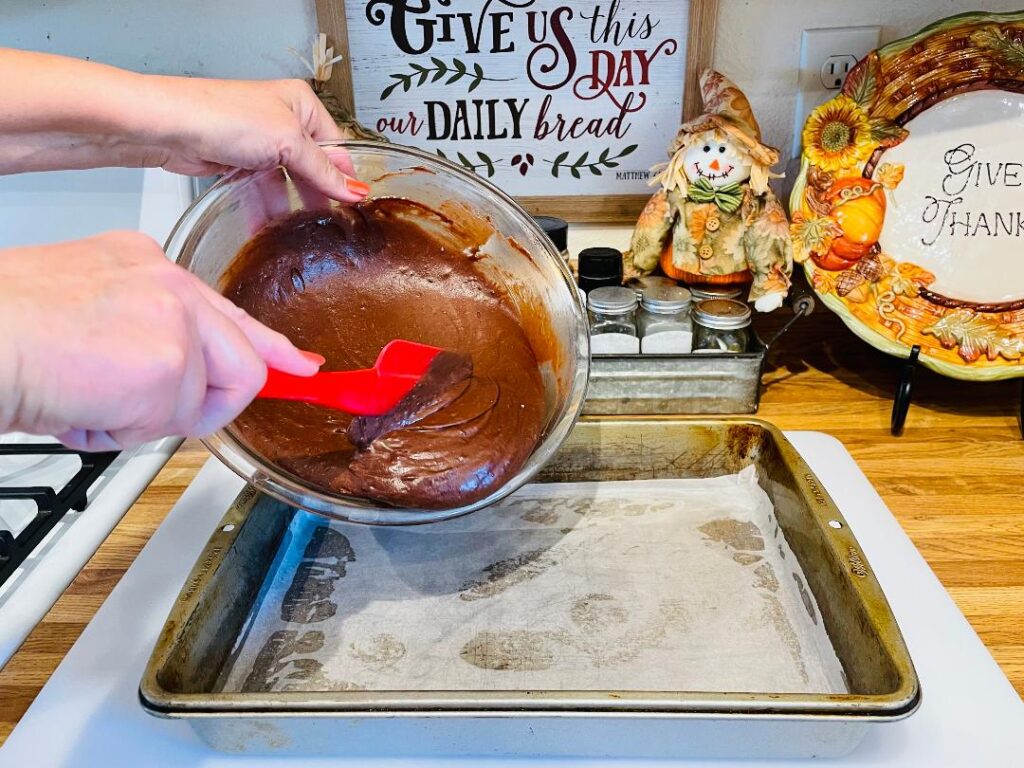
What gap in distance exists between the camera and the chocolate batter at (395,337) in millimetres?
605

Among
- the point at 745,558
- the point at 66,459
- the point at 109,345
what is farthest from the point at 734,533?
the point at 66,459

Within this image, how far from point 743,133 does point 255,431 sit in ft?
2.22

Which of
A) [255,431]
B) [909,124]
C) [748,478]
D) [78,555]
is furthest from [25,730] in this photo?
[909,124]

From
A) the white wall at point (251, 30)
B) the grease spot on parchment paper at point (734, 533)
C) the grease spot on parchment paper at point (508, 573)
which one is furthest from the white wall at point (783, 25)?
the grease spot on parchment paper at point (508, 573)

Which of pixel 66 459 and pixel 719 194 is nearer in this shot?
pixel 66 459

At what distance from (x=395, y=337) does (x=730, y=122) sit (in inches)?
21.3

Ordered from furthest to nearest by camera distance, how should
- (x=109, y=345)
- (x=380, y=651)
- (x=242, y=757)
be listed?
1. (x=380, y=651)
2. (x=242, y=757)
3. (x=109, y=345)

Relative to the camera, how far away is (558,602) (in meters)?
0.72

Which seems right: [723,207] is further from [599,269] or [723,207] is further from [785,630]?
[785,630]

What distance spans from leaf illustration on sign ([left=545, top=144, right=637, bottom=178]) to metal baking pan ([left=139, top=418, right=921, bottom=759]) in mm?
454

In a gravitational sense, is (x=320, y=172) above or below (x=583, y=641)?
above

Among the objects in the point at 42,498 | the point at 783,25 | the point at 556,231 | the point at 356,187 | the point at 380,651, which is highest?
the point at 783,25

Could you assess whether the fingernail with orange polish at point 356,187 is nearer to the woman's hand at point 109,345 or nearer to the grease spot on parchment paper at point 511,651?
the woman's hand at point 109,345

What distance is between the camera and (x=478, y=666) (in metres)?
0.66
